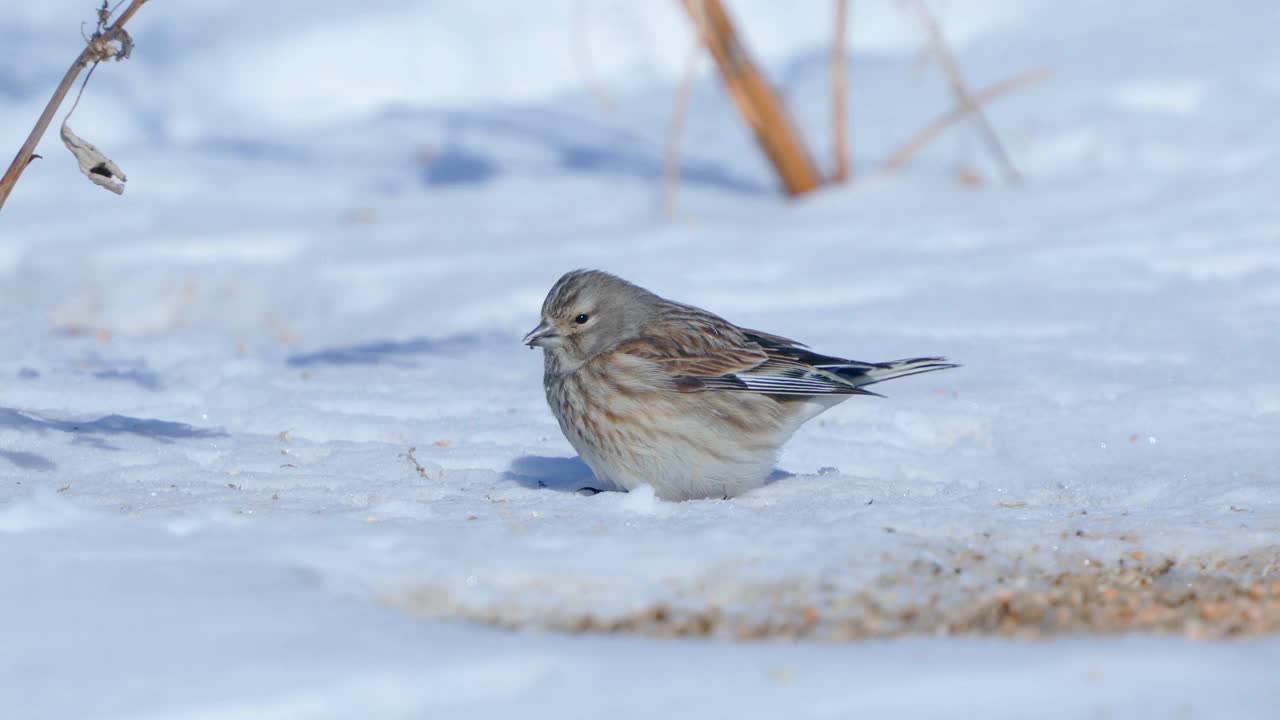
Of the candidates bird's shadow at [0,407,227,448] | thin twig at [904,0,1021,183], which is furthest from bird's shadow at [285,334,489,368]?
thin twig at [904,0,1021,183]

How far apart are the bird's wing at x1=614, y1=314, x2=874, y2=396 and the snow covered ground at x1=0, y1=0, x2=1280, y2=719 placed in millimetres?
285

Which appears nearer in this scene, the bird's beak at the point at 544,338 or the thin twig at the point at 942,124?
the bird's beak at the point at 544,338

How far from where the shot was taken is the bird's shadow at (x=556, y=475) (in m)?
4.23

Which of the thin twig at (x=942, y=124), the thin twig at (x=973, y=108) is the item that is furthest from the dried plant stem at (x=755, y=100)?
the thin twig at (x=973, y=108)

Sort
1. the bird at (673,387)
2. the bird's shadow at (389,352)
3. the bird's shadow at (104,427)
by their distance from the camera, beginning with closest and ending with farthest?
1. the bird at (673,387)
2. the bird's shadow at (104,427)
3. the bird's shadow at (389,352)

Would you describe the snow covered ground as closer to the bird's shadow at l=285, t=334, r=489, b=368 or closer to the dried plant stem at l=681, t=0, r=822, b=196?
the bird's shadow at l=285, t=334, r=489, b=368

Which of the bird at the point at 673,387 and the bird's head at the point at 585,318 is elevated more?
the bird's head at the point at 585,318

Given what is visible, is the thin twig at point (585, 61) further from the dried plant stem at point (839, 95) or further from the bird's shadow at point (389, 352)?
the bird's shadow at point (389, 352)

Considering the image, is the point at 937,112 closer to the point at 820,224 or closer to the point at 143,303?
the point at 820,224

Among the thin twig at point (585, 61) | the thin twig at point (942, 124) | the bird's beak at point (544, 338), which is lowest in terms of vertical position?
the bird's beak at point (544, 338)

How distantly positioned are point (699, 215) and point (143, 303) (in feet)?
9.80

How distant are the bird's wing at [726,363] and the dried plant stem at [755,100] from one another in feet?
12.3

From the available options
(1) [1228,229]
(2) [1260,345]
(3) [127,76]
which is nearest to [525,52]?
(3) [127,76]

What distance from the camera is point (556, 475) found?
14.5 feet
